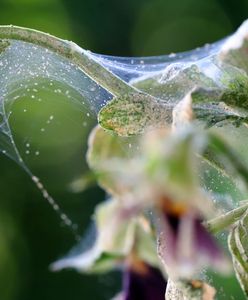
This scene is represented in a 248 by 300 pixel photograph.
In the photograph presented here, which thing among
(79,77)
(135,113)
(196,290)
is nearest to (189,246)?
(196,290)

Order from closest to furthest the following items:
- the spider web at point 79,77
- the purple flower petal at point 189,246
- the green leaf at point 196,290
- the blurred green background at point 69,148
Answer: the purple flower petal at point 189,246, the green leaf at point 196,290, the spider web at point 79,77, the blurred green background at point 69,148

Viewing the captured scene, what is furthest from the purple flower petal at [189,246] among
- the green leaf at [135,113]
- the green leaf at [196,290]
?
the green leaf at [135,113]

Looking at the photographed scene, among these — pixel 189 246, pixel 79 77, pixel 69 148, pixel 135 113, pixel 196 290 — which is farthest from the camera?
pixel 69 148

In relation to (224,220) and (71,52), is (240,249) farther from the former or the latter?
(71,52)

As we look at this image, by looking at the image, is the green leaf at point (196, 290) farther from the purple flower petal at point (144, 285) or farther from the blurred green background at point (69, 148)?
the blurred green background at point (69, 148)

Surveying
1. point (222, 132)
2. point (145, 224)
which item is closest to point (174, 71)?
point (222, 132)

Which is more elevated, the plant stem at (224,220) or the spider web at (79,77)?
the spider web at (79,77)
